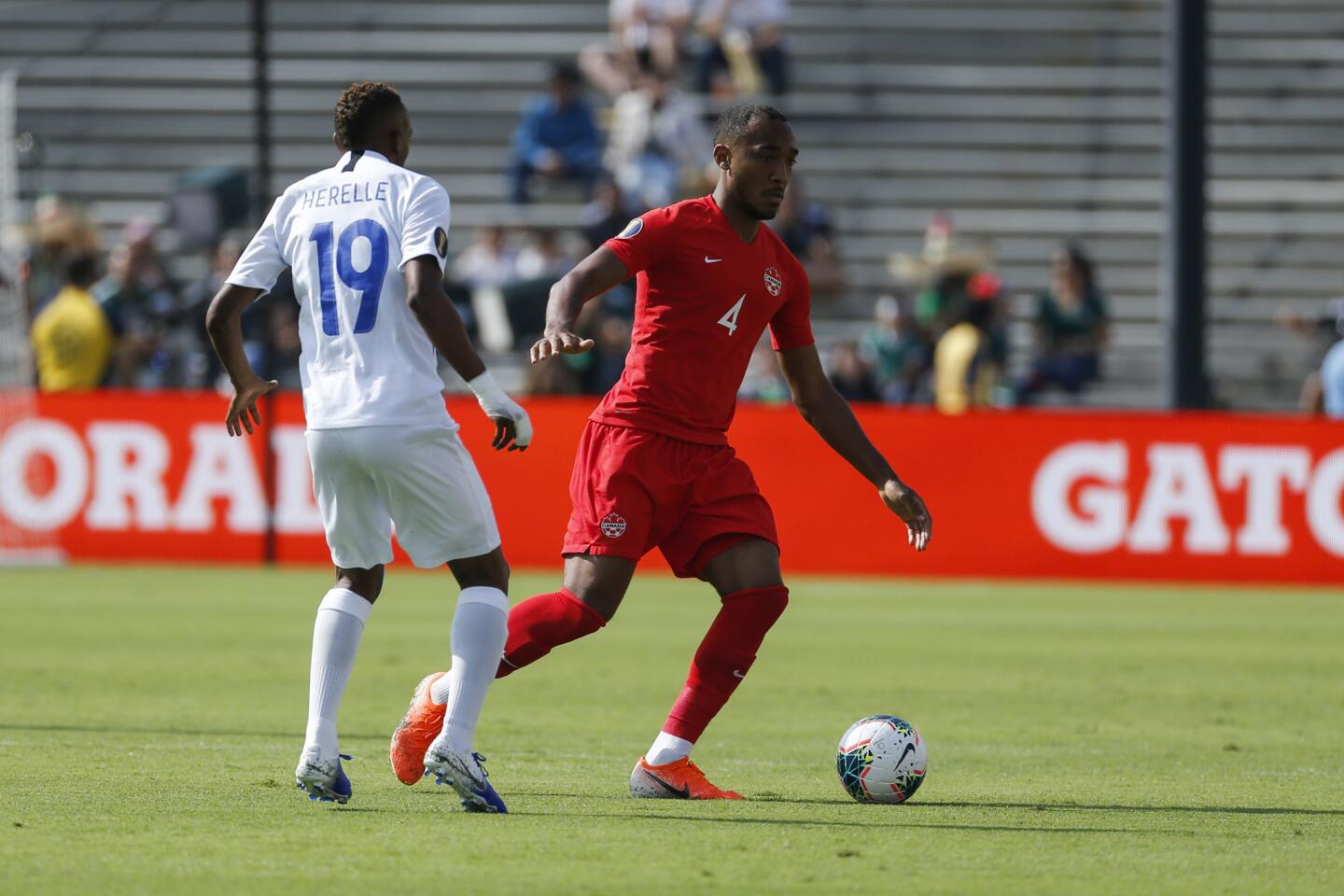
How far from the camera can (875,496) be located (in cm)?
1717

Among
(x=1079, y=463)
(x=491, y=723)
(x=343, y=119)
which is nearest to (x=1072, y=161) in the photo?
(x=1079, y=463)

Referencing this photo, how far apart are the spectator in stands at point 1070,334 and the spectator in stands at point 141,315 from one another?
8.30 m

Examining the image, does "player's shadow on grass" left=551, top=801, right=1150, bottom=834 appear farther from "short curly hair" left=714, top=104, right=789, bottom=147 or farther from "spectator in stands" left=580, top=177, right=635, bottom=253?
"spectator in stands" left=580, top=177, right=635, bottom=253

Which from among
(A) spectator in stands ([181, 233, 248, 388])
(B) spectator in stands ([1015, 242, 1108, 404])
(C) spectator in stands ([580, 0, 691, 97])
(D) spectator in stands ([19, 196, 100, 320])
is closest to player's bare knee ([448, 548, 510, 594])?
(A) spectator in stands ([181, 233, 248, 388])

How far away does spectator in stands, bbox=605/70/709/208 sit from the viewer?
2202 centimetres

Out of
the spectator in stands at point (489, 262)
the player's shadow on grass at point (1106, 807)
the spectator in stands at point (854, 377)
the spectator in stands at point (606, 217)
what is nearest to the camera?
the player's shadow on grass at point (1106, 807)

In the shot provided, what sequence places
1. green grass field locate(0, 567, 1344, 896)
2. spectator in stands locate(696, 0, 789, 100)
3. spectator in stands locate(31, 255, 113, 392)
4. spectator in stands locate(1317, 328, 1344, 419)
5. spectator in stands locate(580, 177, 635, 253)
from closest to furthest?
1. green grass field locate(0, 567, 1344, 896)
2. spectator in stands locate(1317, 328, 1344, 419)
3. spectator in stands locate(31, 255, 113, 392)
4. spectator in stands locate(580, 177, 635, 253)
5. spectator in stands locate(696, 0, 789, 100)

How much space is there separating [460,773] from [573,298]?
5.02 ft

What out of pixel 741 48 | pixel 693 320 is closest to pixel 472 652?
pixel 693 320

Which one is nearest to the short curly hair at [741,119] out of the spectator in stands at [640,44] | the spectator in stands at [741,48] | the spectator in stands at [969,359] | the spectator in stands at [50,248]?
the spectator in stands at [969,359]

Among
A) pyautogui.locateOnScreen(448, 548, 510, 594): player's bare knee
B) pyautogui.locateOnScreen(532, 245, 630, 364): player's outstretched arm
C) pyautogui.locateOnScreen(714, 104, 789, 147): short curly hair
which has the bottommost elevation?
pyautogui.locateOnScreen(448, 548, 510, 594): player's bare knee

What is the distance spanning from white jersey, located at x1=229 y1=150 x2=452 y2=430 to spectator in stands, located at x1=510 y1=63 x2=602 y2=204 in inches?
643

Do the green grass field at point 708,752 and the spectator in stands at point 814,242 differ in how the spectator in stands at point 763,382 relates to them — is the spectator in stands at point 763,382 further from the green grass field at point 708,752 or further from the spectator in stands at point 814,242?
the green grass field at point 708,752

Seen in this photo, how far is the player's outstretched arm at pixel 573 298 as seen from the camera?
637cm
